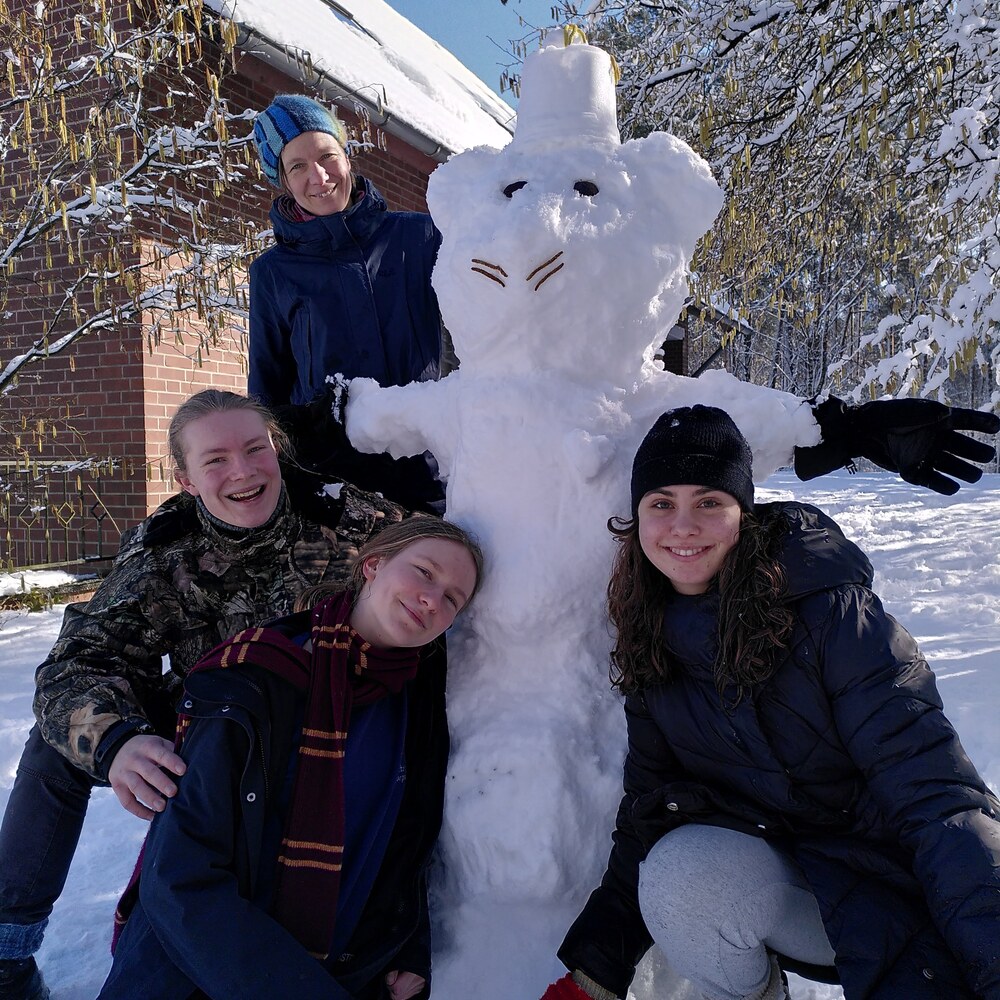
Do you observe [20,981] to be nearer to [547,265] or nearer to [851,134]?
[547,265]

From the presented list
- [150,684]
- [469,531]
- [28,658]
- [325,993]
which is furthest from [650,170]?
[28,658]

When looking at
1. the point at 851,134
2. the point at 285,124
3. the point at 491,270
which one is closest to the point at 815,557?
the point at 491,270

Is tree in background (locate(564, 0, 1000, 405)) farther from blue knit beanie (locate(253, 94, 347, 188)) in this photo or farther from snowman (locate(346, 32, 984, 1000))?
blue knit beanie (locate(253, 94, 347, 188))

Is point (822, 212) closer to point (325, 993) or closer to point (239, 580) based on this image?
point (239, 580)

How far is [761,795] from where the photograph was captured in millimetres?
1383

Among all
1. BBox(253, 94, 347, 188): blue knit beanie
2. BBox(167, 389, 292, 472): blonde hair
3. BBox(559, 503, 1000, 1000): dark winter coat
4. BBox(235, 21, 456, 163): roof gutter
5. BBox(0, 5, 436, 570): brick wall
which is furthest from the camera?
BBox(0, 5, 436, 570): brick wall

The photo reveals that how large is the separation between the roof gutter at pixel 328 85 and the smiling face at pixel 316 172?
221 centimetres

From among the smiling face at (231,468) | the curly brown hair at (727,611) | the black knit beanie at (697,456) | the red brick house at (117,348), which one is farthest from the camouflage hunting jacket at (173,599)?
the red brick house at (117,348)

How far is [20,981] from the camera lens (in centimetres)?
174

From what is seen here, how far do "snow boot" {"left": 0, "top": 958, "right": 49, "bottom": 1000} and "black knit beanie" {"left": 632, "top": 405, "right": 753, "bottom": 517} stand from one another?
5.56 ft

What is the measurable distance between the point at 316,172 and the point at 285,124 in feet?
0.49

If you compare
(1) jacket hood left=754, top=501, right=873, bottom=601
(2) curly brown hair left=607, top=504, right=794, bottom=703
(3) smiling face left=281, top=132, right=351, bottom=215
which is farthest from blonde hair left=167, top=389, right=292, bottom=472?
(1) jacket hood left=754, top=501, right=873, bottom=601

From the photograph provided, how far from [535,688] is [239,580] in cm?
73

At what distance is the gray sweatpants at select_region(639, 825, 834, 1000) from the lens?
1327 mm
